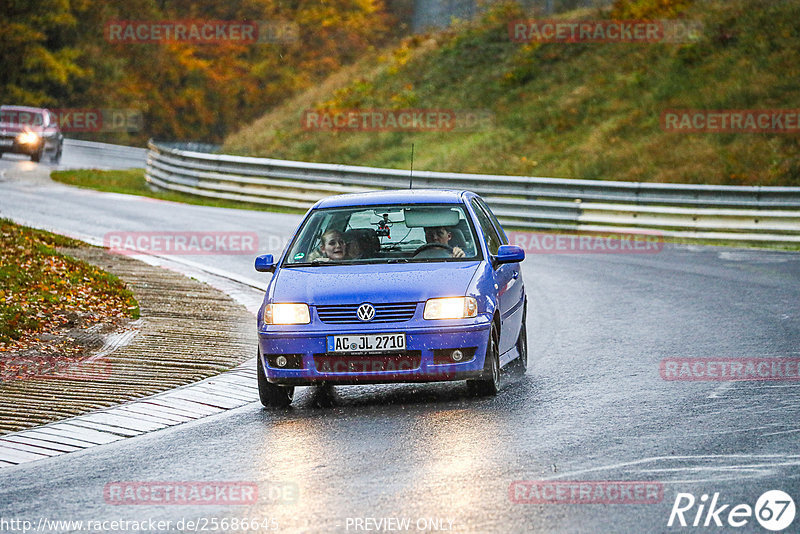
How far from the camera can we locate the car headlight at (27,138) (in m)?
40.9

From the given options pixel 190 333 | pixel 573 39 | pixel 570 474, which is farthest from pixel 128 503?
pixel 573 39

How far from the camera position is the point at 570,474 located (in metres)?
7.18

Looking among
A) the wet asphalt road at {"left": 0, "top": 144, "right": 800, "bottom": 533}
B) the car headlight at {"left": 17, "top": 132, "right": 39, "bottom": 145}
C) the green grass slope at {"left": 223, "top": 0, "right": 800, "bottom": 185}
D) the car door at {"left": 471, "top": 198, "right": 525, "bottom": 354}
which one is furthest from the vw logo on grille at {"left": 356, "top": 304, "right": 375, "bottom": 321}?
the car headlight at {"left": 17, "top": 132, "right": 39, "bottom": 145}

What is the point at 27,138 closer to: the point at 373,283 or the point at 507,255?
the point at 507,255

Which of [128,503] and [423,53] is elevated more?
[423,53]

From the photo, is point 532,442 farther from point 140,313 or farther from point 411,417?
point 140,313

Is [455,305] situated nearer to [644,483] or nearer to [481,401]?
[481,401]

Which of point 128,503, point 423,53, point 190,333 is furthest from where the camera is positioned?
point 423,53

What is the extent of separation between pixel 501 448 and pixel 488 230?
11.6 feet

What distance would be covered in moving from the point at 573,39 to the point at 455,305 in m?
34.7

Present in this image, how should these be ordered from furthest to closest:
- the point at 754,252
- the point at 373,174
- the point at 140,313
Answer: the point at 373,174 → the point at 754,252 → the point at 140,313

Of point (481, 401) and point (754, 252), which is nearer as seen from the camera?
point (481, 401)

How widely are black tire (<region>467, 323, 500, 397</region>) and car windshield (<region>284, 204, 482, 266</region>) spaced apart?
816 mm

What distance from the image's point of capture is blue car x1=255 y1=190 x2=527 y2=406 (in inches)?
369
